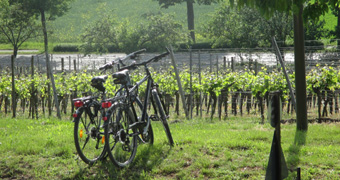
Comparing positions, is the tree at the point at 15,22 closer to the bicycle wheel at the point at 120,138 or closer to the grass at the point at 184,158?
the grass at the point at 184,158

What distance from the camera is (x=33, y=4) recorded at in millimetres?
33625

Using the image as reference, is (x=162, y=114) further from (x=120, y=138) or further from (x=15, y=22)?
(x=15, y=22)

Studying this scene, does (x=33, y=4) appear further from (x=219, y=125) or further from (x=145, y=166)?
(x=145, y=166)

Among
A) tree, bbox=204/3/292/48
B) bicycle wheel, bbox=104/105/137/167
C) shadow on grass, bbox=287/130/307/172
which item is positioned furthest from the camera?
tree, bbox=204/3/292/48

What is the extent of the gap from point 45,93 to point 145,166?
27.8 feet

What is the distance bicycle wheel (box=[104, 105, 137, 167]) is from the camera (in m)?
5.52

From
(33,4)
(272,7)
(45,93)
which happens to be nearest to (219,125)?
(272,7)

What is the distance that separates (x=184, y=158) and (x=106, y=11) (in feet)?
152

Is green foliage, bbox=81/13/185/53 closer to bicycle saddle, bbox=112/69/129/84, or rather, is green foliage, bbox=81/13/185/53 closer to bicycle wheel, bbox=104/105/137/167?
bicycle wheel, bbox=104/105/137/167

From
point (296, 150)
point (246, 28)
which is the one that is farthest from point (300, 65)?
point (246, 28)

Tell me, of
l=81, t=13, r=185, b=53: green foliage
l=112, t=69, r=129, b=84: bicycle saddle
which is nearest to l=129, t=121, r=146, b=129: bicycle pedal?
l=112, t=69, r=129, b=84: bicycle saddle

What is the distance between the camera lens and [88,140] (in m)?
5.96

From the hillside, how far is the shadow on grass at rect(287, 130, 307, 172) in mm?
41941

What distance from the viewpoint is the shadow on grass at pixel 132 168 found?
18.2ft
